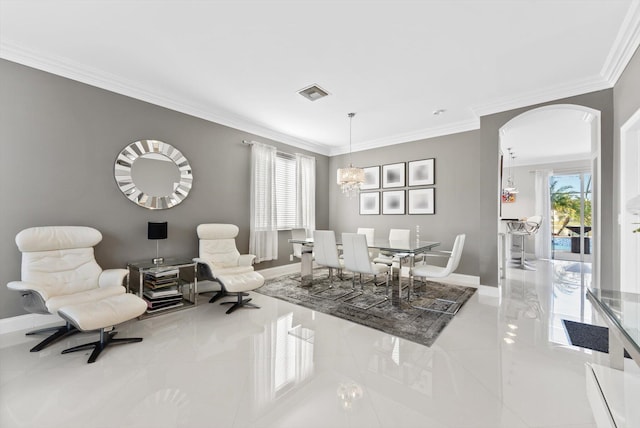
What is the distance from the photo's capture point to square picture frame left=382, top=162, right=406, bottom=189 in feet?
17.9

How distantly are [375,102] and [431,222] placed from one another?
2.55 meters

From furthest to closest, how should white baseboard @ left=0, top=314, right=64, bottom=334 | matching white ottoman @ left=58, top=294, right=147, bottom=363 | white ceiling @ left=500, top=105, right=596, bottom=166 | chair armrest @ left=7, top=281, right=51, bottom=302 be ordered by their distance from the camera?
white ceiling @ left=500, top=105, right=596, bottom=166, white baseboard @ left=0, top=314, right=64, bottom=334, chair armrest @ left=7, top=281, right=51, bottom=302, matching white ottoman @ left=58, top=294, right=147, bottom=363

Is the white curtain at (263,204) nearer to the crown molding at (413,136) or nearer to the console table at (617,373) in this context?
the crown molding at (413,136)

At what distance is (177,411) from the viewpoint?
1613 mm

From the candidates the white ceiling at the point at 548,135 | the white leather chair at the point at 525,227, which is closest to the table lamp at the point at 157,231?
the white ceiling at the point at 548,135

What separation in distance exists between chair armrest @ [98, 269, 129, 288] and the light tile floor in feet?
1.62

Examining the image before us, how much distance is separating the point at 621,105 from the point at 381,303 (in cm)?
346

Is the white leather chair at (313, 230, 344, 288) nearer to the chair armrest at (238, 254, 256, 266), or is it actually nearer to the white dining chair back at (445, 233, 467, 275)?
the chair armrest at (238, 254, 256, 266)

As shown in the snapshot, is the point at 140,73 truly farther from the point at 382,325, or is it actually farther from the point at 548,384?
the point at 548,384

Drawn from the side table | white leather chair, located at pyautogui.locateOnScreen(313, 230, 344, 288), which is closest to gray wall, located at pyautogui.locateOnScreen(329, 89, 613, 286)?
white leather chair, located at pyautogui.locateOnScreen(313, 230, 344, 288)

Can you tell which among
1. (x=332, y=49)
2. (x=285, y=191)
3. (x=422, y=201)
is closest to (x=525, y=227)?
Answer: (x=422, y=201)

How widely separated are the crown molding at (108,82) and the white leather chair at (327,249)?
7.77 feet

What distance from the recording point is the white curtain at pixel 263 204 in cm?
477

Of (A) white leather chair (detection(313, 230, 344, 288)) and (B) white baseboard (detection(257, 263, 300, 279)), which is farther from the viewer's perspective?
(B) white baseboard (detection(257, 263, 300, 279))
